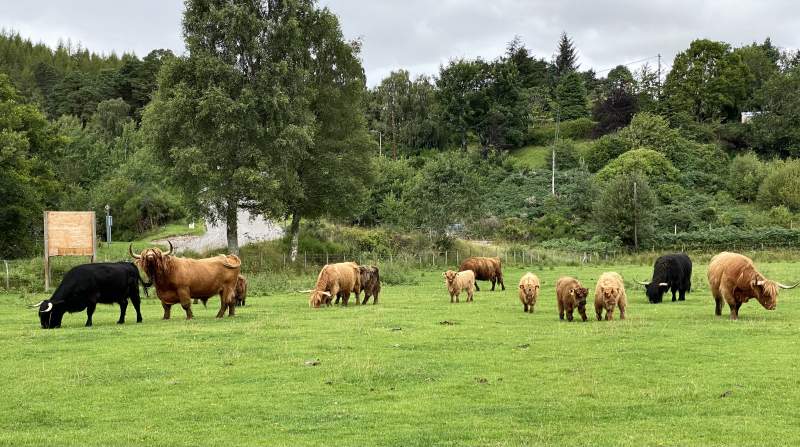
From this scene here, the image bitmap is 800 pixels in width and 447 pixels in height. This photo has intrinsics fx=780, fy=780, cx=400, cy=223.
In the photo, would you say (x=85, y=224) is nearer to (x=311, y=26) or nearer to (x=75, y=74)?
(x=311, y=26)

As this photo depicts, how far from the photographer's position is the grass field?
10484 mm

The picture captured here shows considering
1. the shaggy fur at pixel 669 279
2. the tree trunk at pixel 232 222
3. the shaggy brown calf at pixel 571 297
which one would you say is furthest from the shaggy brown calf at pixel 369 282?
the tree trunk at pixel 232 222

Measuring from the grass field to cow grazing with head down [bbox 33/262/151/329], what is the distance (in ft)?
1.80

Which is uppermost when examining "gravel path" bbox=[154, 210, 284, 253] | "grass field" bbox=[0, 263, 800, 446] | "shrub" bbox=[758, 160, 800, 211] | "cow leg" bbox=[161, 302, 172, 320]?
"shrub" bbox=[758, 160, 800, 211]

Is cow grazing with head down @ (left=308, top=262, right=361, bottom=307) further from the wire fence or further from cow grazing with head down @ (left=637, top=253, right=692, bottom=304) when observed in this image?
the wire fence

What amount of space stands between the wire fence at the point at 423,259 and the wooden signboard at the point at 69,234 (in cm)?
311

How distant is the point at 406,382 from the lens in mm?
13484

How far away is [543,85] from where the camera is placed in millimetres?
124000

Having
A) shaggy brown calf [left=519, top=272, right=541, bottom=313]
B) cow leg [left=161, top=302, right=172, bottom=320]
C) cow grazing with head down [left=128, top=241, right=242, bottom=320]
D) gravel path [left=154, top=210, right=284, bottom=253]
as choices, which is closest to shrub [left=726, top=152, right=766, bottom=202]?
gravel path [left=154, top=210, right=284, bottom=253]

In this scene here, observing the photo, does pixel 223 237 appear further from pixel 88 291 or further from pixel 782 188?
pixel 782 188

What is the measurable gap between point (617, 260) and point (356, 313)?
38455mm

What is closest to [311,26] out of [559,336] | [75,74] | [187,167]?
[187,167]

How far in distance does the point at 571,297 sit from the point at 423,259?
34100 millimetres

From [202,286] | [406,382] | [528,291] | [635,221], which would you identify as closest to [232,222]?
[202,286]
